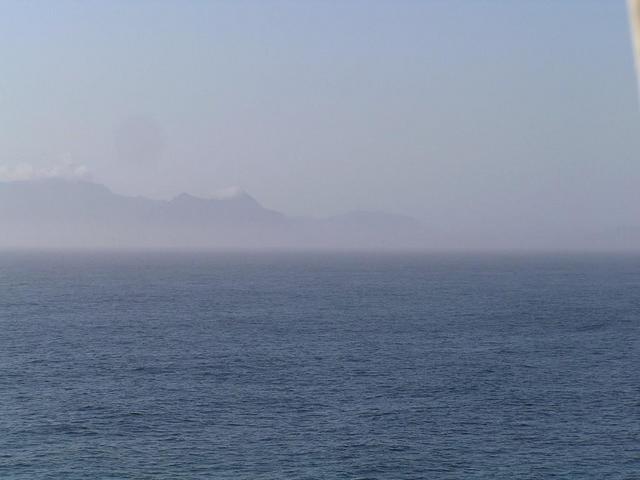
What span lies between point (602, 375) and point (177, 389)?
2077 inches

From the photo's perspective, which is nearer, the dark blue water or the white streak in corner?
the white streak in corner

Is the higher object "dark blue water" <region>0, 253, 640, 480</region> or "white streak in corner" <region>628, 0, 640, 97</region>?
"white streak in corner" <region>628, 0, 640, 97</region>

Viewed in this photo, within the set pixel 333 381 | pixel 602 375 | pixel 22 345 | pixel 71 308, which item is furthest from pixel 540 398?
pixel 71 308

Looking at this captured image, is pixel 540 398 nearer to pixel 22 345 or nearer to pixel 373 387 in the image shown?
pixel 373 387

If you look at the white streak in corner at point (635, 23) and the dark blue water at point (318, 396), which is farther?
the dark blue water at point (318, 396)

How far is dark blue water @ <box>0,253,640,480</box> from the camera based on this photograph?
60.3m

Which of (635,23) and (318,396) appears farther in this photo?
(318,396)

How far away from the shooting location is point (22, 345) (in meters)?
108

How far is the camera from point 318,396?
80875 mm

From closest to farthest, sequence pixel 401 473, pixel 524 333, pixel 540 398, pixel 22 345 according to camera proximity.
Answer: pixel 401 473 → pixel 540 398 → pixel 22 345 → pixel 524 333

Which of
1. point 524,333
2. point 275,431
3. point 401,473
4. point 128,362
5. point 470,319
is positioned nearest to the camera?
point 401,473

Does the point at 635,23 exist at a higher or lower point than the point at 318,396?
higher

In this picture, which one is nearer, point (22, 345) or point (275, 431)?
point (275, 431)

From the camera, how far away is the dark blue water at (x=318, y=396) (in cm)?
6034
